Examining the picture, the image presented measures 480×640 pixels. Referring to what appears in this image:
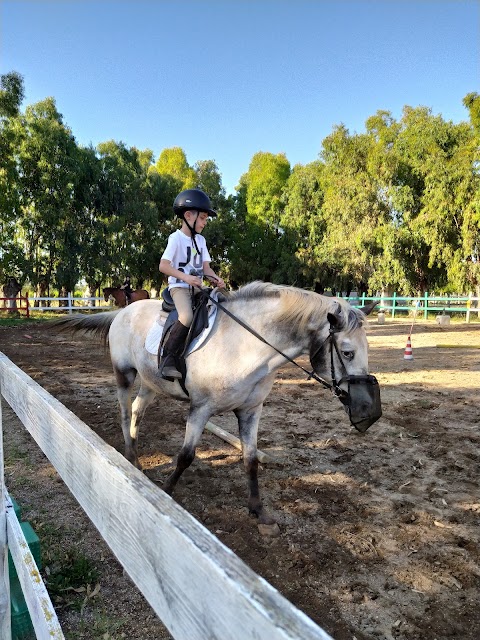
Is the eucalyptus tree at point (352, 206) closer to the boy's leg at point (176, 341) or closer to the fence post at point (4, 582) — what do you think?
the boy's leg at point (176, 341)

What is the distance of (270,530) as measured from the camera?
342 centimetres

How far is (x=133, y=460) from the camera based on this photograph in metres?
4.57

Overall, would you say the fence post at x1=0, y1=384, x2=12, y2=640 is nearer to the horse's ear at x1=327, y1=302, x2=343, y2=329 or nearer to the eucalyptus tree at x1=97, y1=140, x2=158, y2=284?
the horse's ear at x1=327, y1=302, x2=343, y2=329

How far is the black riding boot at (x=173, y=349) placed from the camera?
366 cm

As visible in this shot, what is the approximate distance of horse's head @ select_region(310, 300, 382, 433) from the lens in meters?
3.32

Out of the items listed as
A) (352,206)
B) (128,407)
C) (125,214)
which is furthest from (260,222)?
(128,407)

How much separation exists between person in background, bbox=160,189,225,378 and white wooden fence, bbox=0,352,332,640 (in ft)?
6.76

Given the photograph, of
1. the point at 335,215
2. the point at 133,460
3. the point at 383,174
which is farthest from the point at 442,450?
the point at 335,215

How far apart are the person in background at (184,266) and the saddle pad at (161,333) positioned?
13 cm

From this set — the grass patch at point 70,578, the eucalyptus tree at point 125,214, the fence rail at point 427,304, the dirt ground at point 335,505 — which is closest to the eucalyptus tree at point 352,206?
the fence rail at point 427,304

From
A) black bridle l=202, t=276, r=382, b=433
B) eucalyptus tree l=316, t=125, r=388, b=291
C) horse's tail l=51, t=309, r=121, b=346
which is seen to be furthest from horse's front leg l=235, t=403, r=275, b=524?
eucalyptus tree l=316, t=125, r=388, b=291

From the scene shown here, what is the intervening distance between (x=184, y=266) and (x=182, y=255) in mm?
115

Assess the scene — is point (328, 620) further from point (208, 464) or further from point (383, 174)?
point (383, 174)

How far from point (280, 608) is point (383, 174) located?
32.8 meters
